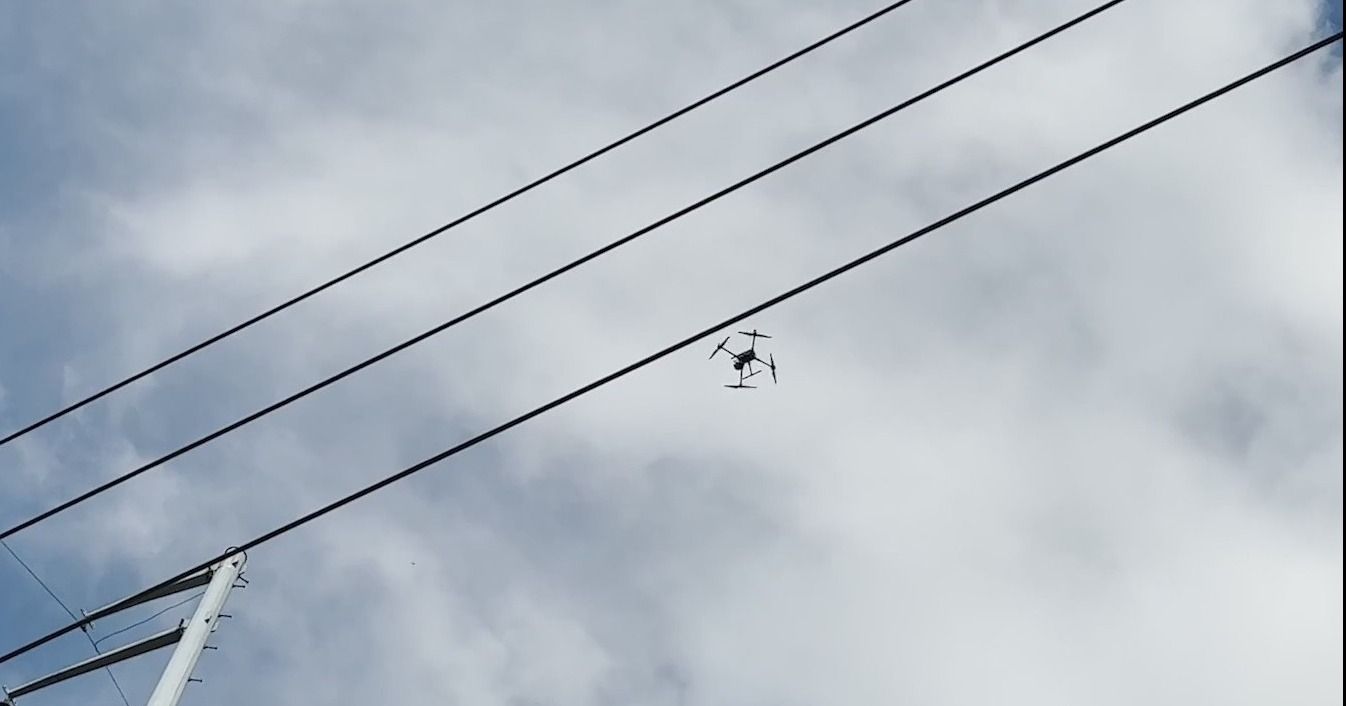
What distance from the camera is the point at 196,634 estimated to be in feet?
50.8

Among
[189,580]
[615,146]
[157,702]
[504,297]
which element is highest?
[615,146]

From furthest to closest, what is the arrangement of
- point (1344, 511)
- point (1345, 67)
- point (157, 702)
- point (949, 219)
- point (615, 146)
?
point (615, 146)
point (157, 702)
point (949, 219)
point (1345, 67)
point (1344, 511)

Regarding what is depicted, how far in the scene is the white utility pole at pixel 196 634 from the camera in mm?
14672

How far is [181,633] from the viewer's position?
51.1 ft

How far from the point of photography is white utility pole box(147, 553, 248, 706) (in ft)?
48.1

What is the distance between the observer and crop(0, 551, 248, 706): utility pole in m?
15.2

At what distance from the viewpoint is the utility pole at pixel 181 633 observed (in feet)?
49.8

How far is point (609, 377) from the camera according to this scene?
13.2 meters

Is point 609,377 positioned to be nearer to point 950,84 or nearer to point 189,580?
point 950,84

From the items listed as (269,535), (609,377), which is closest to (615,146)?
(609,377)

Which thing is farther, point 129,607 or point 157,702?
point 129,607

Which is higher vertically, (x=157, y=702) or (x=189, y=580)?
(x=189, y=580)

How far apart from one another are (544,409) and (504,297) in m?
1.92

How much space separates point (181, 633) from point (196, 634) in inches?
11.3
